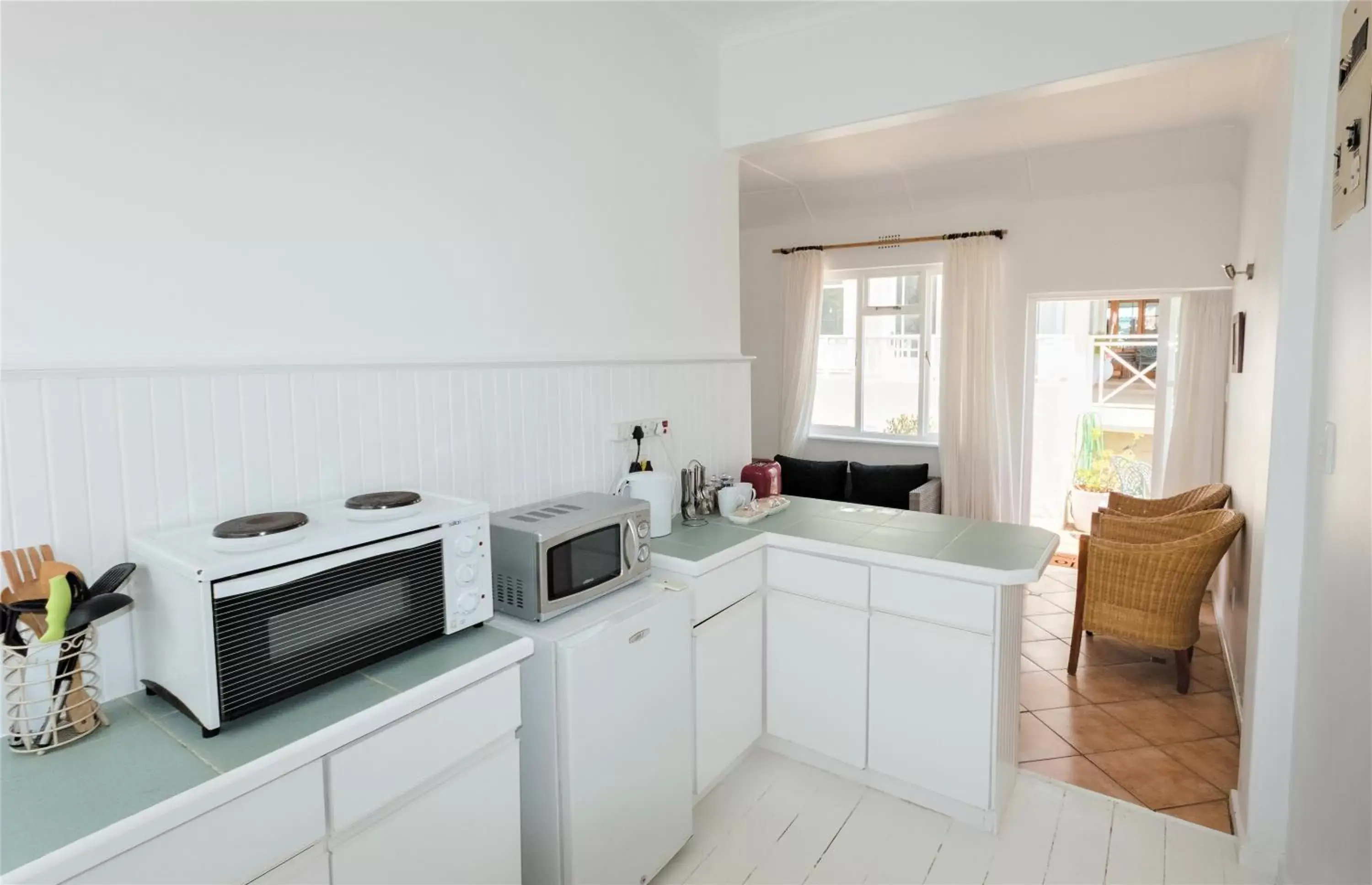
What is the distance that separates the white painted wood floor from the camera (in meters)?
2.09

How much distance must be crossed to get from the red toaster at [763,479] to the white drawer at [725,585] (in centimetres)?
65

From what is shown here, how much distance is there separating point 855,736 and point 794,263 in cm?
379

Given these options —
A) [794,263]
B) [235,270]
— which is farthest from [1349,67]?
[794,263]

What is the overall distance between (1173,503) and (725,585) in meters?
2.92

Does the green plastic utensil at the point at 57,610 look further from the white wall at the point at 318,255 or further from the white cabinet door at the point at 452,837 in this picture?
the white cabinet door at the point at 452,837

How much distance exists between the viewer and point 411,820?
1.41 metres

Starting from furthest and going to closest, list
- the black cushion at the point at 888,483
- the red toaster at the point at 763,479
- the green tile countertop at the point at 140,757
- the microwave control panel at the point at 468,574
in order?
1. the black cushion at the point at 888,483
2. the red toaster at the point at 763,479
3. the microwave control panel at the point at 468,574
4. the green tile countertop at the point at 140,757

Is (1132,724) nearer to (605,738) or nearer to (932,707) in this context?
(932,707)

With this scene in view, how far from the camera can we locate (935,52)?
2.57 metres

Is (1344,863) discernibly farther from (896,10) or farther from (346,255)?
(896,10)

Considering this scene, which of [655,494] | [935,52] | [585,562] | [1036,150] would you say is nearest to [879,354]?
[1036,150]

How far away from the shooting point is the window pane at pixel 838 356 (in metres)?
5.50

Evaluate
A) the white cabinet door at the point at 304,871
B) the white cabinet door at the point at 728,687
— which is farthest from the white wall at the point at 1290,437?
the white cabinet door at the point at 304,871

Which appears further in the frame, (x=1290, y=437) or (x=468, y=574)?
(x=1290, y=437)
